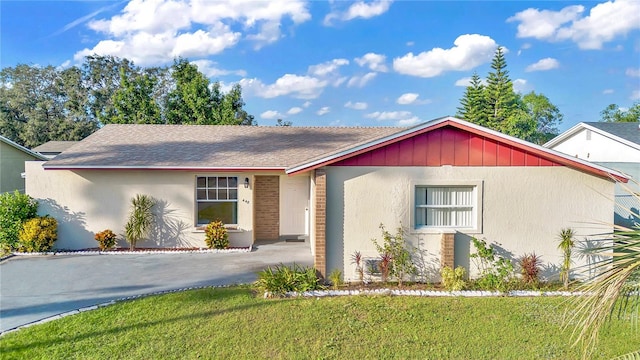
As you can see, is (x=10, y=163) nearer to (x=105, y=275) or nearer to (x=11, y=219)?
(x=11, y=219)

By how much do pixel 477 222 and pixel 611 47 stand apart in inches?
612

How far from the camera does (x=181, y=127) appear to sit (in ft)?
53.7

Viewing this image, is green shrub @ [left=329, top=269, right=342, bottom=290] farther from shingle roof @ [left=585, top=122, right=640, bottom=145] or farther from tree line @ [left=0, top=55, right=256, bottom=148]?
tree line @ [left=0, top=55, right=256, bottom=148]

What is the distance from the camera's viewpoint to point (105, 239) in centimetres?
1166

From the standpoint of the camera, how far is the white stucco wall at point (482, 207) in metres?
8.82

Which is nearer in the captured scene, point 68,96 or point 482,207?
point 482,207

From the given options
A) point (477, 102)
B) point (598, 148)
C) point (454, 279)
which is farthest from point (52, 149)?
point (477, 102)

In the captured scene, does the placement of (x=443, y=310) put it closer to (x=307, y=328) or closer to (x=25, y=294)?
(x=307, y=328)

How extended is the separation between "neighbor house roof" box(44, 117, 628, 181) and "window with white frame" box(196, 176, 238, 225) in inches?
26.1

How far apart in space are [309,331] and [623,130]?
22.4m

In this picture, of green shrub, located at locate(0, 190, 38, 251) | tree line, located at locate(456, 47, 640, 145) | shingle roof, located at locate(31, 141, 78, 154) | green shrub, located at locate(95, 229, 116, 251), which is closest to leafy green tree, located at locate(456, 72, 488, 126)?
tree line, located at locate(456, 47, 640, 145)

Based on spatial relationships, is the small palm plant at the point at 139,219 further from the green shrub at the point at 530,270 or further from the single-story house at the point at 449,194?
the green shrub at the point at 530,270

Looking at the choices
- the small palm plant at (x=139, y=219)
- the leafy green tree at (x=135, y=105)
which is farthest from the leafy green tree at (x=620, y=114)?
the small palm plant at (x=139, y=219)

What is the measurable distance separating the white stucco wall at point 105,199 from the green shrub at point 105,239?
0.33 m
